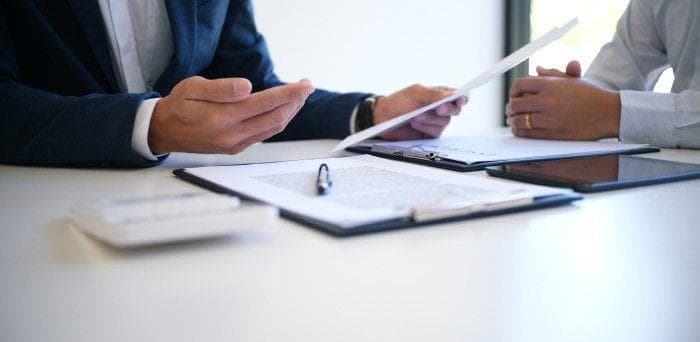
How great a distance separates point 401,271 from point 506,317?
83mm

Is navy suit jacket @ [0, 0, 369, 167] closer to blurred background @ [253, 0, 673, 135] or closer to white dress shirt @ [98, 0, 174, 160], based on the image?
white dress shirt @ [98, 0, 174, 160]

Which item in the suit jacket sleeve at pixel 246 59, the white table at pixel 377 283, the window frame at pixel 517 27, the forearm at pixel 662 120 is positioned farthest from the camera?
the window frame at pixel 517 27

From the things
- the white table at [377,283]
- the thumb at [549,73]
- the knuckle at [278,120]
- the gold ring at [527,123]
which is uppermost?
the thumb at [549,73]

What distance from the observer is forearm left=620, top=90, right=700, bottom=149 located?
3.45 ft

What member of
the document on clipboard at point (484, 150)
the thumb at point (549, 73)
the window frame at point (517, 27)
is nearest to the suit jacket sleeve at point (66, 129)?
the document on clipboard at point (484, 150)

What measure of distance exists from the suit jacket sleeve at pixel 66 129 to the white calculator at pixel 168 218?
353mm

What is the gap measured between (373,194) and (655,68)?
1217 millimetres

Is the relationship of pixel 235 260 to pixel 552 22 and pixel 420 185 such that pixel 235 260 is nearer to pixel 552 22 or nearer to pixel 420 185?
pixel 420 185

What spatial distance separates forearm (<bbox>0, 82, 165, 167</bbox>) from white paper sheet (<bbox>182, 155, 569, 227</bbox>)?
118mm

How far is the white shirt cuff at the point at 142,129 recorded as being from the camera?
0.82 m

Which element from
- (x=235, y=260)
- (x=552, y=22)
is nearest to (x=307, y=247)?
(x=235, y=260)

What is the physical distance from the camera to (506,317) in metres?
0.34

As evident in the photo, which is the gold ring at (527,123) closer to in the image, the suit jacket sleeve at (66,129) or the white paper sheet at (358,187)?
the white paper sheet at (358,187)

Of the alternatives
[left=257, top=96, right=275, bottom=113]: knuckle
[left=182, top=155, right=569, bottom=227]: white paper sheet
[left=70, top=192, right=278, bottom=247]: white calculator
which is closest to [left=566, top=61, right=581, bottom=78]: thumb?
[left=182, top=155, right=569, bottom=227]: white paper sheet
